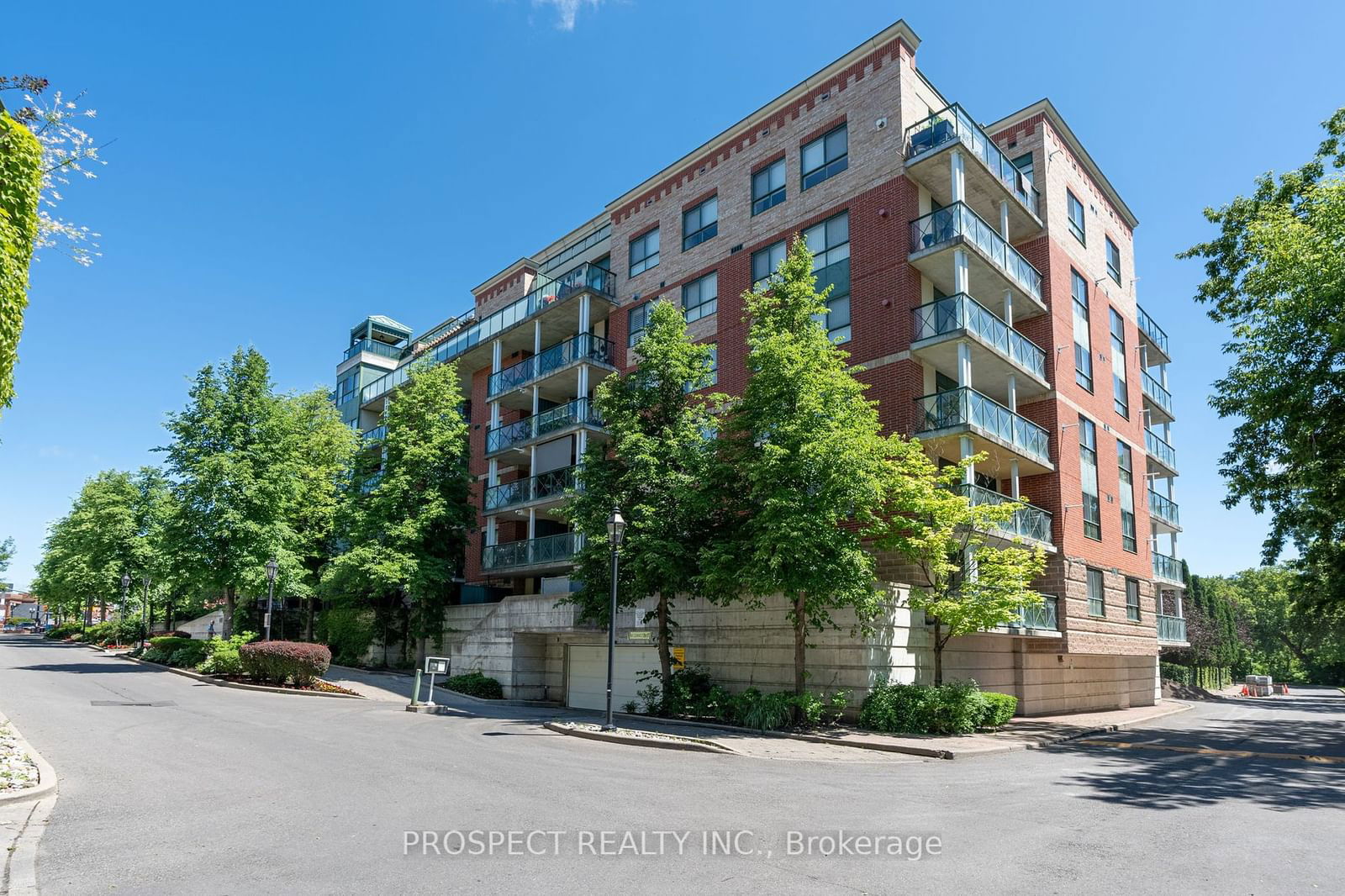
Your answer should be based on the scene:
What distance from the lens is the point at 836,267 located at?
24.3 meters

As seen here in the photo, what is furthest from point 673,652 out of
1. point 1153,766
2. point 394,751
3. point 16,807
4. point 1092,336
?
point 1092,336

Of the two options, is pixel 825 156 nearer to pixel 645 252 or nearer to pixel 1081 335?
pixel 645 252

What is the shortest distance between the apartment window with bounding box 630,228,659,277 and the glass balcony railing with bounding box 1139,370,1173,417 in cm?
2040

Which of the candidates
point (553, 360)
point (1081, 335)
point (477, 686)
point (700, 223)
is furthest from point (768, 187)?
point (477, 686)

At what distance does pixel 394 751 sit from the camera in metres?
13.5

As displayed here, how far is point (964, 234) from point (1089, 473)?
10112 mm

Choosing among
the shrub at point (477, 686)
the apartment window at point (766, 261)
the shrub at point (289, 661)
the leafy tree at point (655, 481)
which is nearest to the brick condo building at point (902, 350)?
the apartment window at point (766, 261)

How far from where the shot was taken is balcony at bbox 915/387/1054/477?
20.9 metres

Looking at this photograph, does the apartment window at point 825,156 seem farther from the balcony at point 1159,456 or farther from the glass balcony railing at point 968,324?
the balcony at point 1159,456

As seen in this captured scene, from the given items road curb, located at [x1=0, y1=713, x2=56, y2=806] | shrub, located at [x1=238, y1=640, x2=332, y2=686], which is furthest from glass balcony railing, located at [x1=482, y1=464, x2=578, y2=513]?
road curb, located at [x1=0, y1=713, x2=56, y2=806]

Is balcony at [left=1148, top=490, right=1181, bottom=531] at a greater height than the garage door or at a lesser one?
greater

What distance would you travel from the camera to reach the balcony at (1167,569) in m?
32.6

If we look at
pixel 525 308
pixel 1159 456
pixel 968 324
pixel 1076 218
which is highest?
pixel 1076 218

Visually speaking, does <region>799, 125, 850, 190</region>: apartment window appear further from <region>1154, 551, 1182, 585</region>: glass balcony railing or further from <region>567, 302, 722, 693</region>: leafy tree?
<region>1154, 551, 1182, 585</region>: glass balcony railing
